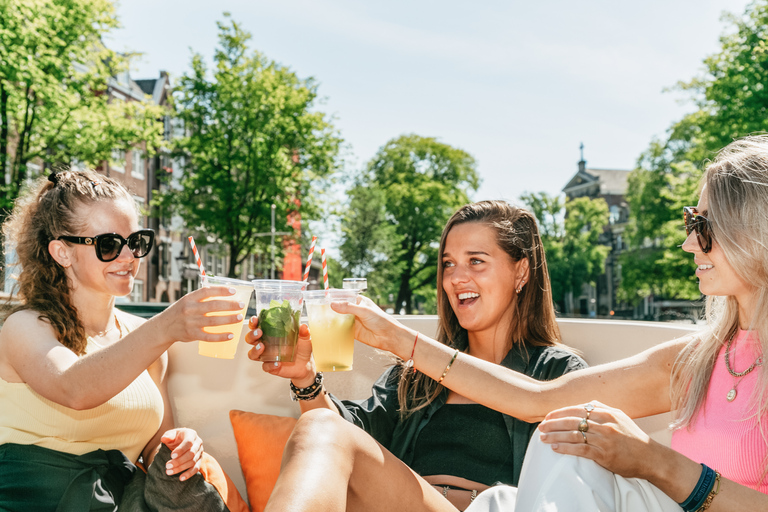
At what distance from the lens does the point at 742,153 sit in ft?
6.95

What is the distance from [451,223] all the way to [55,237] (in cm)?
169

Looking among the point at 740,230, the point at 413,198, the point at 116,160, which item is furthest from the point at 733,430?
the point at 413,198

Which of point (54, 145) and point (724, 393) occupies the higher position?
point (54, 145)

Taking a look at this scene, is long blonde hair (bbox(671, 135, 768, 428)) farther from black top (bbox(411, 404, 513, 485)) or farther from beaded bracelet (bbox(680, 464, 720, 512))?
black top (bbox(411, 404, 513, 485))

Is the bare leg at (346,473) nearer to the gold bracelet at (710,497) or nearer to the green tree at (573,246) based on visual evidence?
the gold bracelet at (710,497)

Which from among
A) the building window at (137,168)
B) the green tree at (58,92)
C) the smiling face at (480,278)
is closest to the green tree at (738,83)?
the green tree at (58,92)

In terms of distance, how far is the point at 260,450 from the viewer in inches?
121

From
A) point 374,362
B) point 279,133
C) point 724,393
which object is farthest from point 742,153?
point 279,133

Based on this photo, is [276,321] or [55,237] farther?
[55,237]

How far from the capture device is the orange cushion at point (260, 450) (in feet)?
9.93

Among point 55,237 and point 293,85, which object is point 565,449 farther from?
point 293,85

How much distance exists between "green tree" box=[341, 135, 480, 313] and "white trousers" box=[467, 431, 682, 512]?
3357 centimetres

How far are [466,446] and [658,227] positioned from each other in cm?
2630

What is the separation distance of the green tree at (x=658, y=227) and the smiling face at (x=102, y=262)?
75.8 feet
